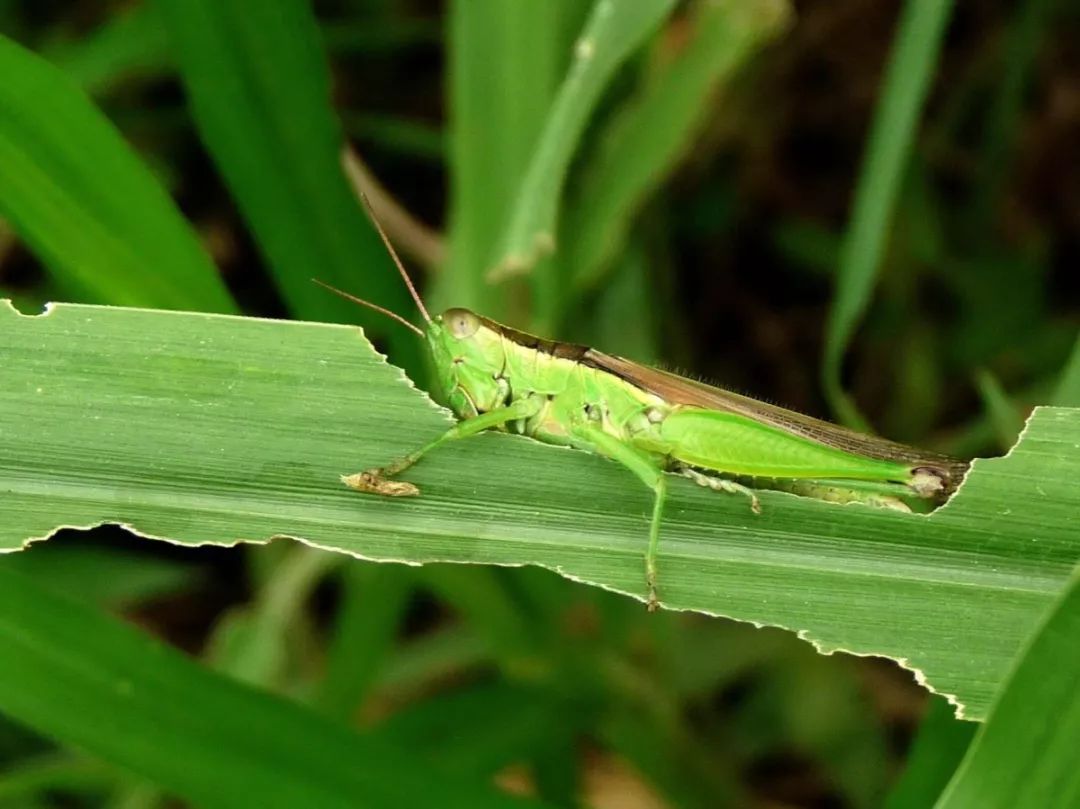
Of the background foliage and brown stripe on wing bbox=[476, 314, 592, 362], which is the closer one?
the background foliage

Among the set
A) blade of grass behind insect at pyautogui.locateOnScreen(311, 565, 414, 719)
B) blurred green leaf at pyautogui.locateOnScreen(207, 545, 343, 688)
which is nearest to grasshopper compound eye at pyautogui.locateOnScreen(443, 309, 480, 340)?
blade of grass behind insect at pyautogui.locateOnScreen(311, 565, 414, 719)

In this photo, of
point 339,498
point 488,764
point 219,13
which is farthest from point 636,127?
point 488,764

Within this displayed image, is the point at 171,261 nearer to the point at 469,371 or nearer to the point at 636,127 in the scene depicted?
the point at 469,371

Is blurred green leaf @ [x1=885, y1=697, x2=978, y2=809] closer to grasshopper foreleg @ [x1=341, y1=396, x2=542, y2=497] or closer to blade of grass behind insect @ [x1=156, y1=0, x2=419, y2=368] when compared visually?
grasshopper foreleg @ [x1=341, y1=396, x2=542, y2=497]

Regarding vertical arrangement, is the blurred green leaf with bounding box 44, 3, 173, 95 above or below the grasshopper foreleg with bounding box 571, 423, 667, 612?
above

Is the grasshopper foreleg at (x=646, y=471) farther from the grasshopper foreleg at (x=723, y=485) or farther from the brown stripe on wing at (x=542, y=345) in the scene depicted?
the brown stripe on wing at (x=542, y=345)

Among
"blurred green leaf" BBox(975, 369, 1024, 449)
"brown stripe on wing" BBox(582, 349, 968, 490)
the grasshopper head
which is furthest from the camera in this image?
"blurred green leaf" BBox(975, 369, 1024, 449)
